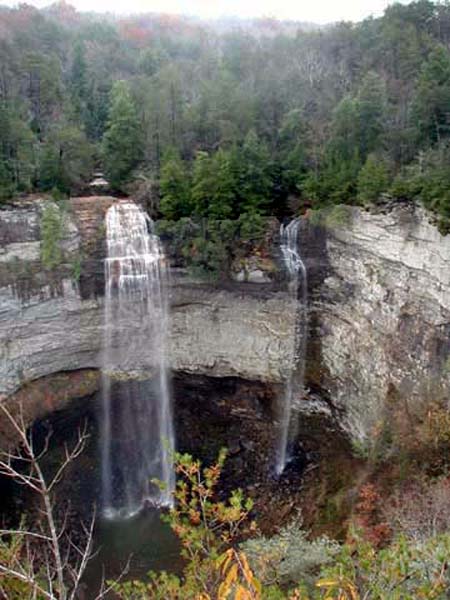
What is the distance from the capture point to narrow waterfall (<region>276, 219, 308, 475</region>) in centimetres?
2027

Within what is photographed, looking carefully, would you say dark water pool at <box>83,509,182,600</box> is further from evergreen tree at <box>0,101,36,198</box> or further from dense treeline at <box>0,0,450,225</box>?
evergreen tree at <box>0,101,36,198</box>

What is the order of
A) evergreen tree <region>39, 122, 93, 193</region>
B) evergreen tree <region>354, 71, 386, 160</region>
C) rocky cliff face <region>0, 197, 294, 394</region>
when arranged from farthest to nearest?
evergreen tree <region>39, 122, 93, 193</region> < evergreen tree <region>354, 71, 386, 160</region> < rocky cliff face <region>0, 197, 294, 394</region>

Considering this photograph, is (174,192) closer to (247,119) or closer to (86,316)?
(86,316)

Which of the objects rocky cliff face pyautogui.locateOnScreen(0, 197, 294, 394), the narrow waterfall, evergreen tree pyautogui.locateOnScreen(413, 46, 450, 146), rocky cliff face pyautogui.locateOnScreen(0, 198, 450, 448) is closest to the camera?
rocky cliff face pyautogui.locateOnScreen(0, 198, 450, 448)

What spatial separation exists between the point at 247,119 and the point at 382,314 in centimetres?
1114

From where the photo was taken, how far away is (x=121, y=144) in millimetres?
22859

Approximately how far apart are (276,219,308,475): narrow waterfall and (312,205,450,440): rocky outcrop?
59cm

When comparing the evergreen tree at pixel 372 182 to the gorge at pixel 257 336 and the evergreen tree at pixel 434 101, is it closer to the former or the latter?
the gorge at pixel 257 336

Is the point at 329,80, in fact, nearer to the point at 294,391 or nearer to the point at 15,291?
the point at 294,391

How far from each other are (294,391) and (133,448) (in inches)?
264

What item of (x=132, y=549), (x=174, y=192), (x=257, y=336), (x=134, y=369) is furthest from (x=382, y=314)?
(x=132, y=549)

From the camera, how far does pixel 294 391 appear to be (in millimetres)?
21500

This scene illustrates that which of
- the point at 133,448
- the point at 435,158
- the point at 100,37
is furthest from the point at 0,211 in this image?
the point at 100,37

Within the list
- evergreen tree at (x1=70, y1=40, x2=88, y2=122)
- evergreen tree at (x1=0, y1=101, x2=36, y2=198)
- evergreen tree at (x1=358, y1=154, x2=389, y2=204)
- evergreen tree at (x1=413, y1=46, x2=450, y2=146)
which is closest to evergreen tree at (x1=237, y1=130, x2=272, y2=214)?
evergreen tree at (x1=358, y1=154, x2=389, y2=204)
